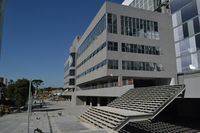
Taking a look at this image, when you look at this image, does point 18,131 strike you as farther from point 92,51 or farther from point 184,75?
point 92,51

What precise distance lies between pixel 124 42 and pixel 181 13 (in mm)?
11905

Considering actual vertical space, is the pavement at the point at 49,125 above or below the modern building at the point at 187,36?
below

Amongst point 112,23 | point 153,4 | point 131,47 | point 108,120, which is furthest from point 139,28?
point 108,120

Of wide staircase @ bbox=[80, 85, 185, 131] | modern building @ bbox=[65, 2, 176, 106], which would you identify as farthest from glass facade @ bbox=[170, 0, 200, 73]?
modern building @ bbox=[65, 2, 176, 106]

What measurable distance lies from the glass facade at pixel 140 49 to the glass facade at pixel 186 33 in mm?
9367

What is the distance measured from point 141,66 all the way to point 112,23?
10.4 meters

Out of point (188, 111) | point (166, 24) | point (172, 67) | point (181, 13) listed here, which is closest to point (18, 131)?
point (188, 111)

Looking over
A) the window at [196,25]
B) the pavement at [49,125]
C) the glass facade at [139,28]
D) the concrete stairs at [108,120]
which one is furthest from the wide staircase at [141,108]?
the glass facade at [139,28]

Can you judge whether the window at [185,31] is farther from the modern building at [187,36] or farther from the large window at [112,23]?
the large window at [112,23]

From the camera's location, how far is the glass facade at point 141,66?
3734cm

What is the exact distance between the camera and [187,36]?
28062 mm

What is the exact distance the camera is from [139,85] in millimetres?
29609

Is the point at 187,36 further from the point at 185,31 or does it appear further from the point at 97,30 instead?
the point at 97,30

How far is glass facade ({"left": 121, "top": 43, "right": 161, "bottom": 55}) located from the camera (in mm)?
37938
